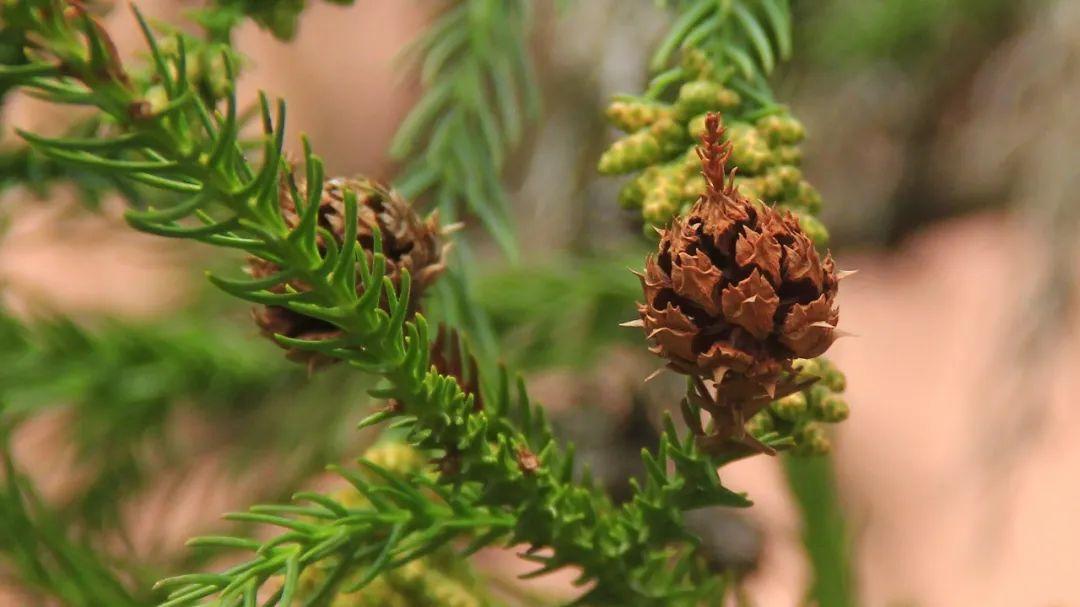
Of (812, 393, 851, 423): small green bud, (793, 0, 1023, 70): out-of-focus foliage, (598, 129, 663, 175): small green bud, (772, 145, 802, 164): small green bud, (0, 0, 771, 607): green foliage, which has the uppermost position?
(793, 0, 1023, 70): out-of-focus foliage

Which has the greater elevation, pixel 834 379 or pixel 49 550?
pixel 834 379

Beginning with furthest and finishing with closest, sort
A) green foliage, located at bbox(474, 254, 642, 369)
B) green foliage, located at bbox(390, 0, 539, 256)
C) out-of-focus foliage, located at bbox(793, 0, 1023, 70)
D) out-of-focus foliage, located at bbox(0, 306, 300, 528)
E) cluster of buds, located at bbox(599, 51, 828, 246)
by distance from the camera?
1. out-of-focus foliage, located at bbox(793, 0, 1023, 70)
2. green foliage, located at bbox(474, 254, 642, 369)
3. out-of-focus foliage, located at bbox(0, 306, 300, 528)
4. green foliage, located at bbox(390, 0, 539, 256)
5. cluster of buds, located at bbox(599, 51, 828, 246)

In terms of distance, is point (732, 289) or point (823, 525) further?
point (823, 525)

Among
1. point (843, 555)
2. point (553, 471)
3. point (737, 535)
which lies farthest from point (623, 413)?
point (553, 471)

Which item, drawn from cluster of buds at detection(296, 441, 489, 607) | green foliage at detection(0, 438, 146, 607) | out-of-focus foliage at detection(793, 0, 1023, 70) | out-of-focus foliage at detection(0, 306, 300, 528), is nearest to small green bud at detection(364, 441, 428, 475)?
cluster of buds at detection(296, 441, 489, 607)

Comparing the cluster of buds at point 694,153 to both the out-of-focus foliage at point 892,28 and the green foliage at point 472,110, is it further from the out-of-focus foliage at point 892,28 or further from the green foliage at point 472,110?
the out-of-focus foliage at point 892,28

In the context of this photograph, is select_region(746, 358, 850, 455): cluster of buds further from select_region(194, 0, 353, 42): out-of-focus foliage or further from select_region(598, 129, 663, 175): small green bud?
select_region(194, 0, 353, 42): out-of-focus foliage

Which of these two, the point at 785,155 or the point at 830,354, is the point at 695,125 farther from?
the point at 830,354

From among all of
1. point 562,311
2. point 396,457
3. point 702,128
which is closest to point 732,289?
point 702,128
